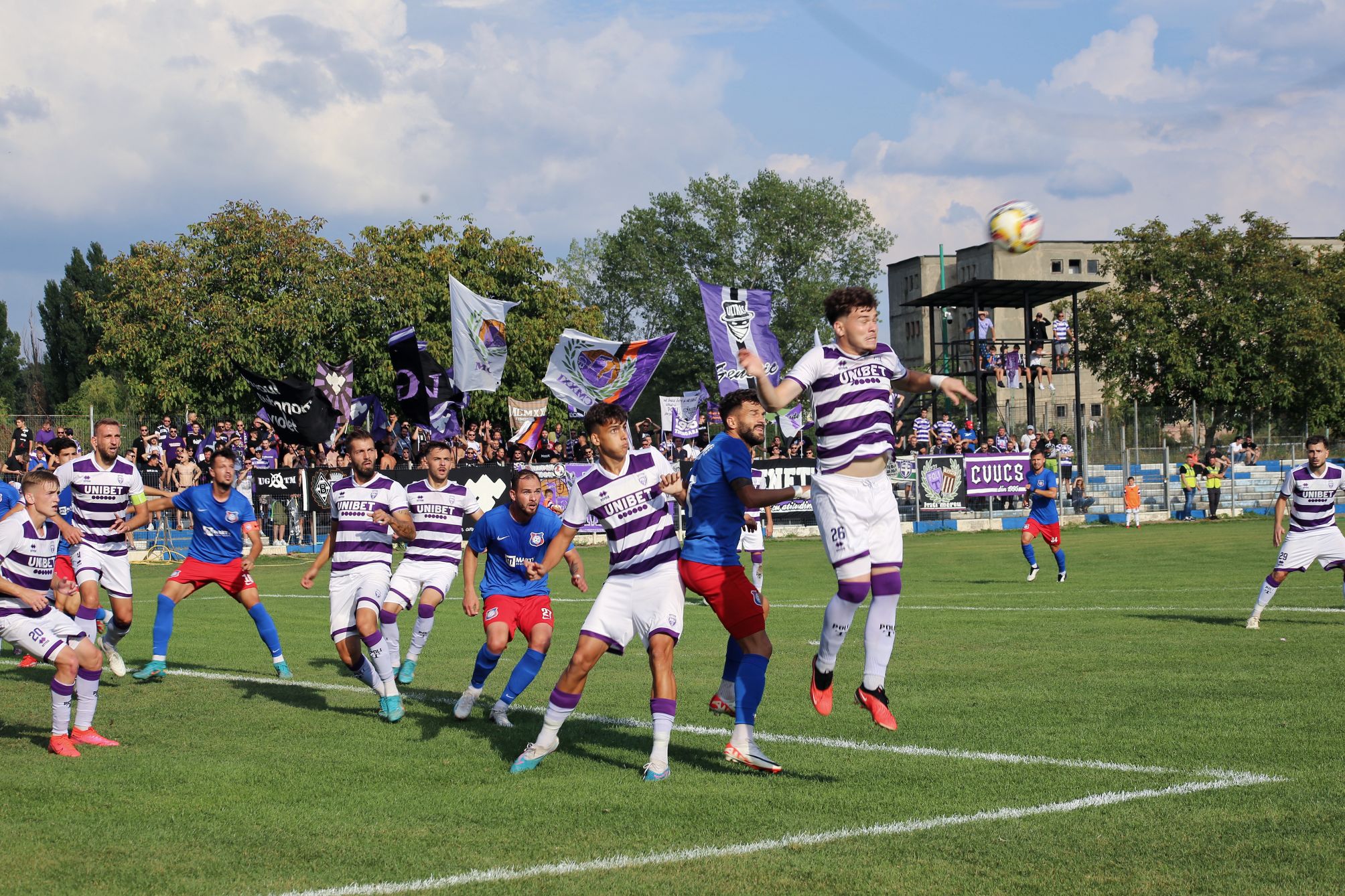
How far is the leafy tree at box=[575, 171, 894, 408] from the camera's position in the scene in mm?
82938

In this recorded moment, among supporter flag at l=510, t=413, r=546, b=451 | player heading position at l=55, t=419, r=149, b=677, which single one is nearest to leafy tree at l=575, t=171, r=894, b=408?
supporter flag at l=510, t=413, r=546, b=451

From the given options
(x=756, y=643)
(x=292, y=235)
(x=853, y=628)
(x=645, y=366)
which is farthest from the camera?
(x=292, y=235)

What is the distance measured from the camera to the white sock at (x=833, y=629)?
7.45m

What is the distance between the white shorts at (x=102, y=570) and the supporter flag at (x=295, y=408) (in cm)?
1611

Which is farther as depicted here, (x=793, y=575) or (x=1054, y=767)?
(x=793, y=575)

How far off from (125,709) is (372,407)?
2324cm

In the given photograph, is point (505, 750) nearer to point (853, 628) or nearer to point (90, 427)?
point (853, 628)

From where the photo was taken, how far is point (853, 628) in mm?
15234

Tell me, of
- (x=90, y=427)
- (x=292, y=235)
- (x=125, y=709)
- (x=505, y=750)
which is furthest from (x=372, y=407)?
(x=505, y=750)

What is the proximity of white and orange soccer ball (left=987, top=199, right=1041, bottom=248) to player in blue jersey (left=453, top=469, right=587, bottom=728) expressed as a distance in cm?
442

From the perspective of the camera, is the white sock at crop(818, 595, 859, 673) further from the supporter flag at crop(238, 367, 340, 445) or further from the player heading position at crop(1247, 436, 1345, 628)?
the supporter flag at crop(238, 367, 340, 445)

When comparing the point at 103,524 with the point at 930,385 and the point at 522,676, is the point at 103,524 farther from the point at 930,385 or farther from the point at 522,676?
the point at 930,385

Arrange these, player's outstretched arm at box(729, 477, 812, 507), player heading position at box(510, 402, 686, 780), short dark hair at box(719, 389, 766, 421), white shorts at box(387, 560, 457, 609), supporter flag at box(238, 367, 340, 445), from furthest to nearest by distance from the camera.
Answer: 1. supporter flag at box(238, 367, 340, 445)
2. white shorts at box(387, 560, 457, 609)
3. short dark hair at box(719, 389, 766, 421)
4. player heading position at box(510, 402, 686, 780)
5. player's outstretched arm at box(729, 477, 812, 507)

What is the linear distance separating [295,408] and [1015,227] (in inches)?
840
